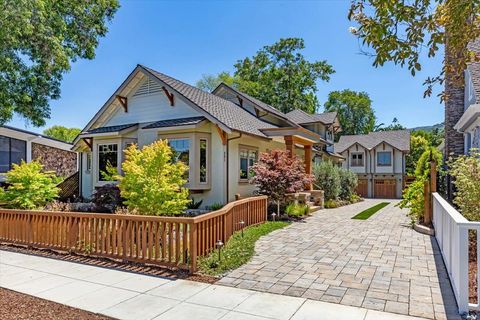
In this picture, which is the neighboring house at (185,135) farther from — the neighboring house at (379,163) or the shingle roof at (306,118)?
the neighboring house at (379,163)

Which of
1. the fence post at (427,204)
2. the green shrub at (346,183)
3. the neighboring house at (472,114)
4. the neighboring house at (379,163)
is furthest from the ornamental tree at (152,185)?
the neighboring house at (379,163)

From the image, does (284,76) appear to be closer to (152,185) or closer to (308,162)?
(308,162)

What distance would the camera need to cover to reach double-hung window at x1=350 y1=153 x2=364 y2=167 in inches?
1480

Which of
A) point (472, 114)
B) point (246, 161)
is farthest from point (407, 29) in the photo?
point (246, 161)

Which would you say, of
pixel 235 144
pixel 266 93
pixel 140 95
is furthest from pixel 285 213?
pixel 266 93

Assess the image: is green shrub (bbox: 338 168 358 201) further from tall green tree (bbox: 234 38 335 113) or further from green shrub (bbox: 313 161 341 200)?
tall green tree (bbox: 234 38 335 113)

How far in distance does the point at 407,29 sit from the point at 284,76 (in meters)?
38.3

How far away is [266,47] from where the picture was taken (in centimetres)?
4191

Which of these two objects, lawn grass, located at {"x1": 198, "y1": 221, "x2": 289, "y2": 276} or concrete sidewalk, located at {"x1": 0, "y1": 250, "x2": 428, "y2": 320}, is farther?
lawn grass, located at {"x1": 198, "y1": 221, "x2": 289, "y2": 276}

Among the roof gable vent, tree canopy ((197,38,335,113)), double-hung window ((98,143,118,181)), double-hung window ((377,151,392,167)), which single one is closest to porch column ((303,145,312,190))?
the roof gable vent

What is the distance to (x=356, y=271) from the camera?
6.38 meters

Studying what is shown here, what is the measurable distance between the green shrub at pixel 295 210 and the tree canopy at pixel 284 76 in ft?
89.5

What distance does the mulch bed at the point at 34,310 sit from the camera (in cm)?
441

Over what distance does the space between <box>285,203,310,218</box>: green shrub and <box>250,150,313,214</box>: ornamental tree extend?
62cm
